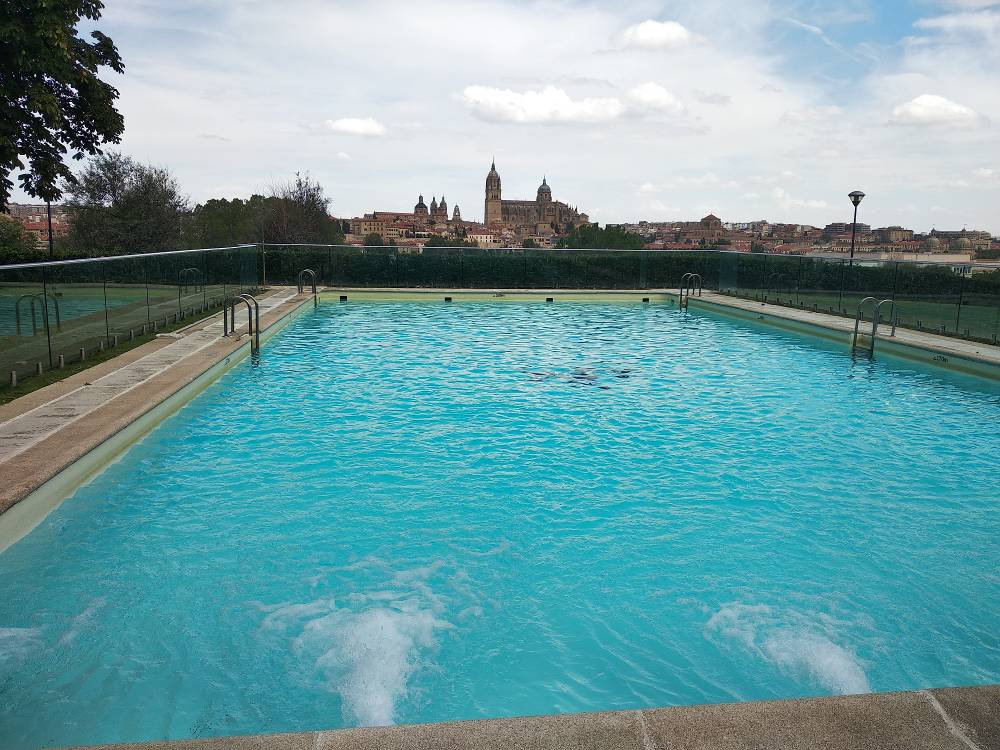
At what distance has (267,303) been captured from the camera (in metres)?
18.4

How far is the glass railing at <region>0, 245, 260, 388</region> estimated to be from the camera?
8117 millimetres

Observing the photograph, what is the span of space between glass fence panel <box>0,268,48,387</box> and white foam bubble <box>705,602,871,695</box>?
776 centimetres

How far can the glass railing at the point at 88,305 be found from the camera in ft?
26.6

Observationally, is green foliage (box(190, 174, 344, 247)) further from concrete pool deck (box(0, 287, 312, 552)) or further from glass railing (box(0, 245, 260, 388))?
concrete pool deck (box(0, 287, 312, 552))

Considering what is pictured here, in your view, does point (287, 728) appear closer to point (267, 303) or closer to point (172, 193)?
point (267, 303)

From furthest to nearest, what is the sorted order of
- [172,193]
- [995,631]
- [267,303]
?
[172,193]
[267,303]
[995,631]

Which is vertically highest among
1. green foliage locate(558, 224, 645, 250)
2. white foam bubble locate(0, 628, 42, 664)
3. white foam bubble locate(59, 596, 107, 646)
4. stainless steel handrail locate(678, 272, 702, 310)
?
green foliage locate(558, 224, 645, 250)

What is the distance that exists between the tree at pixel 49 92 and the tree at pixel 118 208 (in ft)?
65.9

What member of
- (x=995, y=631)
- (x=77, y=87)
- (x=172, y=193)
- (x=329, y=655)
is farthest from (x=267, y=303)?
(x=172, y=193)

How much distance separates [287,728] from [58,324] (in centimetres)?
773

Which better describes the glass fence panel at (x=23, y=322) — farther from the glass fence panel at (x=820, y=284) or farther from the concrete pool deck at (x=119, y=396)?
the glass fence panel at (x=820, y=284)

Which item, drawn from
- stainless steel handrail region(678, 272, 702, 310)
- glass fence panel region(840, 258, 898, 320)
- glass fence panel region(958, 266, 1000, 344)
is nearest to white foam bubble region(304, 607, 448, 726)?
glass fence panel region(958, 266, 1000, 344)

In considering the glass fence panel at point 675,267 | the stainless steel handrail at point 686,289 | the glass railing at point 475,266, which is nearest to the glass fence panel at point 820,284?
the stainless steel handrail at point 686,289

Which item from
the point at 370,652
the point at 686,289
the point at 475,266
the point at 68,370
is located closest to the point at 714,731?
the point at 370,652
